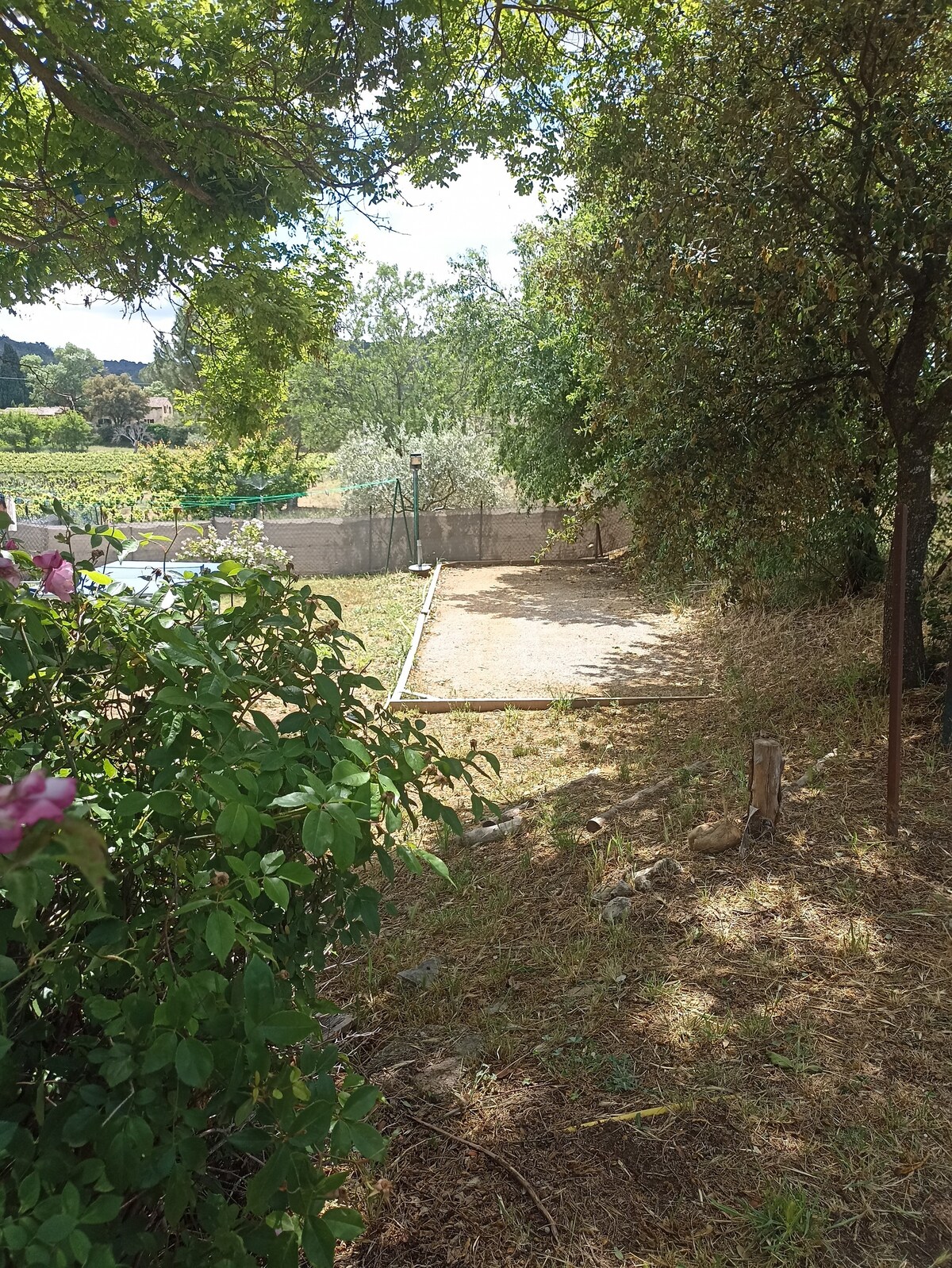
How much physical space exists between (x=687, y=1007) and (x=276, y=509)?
68.5ft

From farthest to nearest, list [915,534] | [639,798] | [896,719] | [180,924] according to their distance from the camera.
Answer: [915,534], [639,798], [896,719], [180,924]

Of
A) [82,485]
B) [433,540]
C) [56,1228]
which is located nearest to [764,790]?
[56,1228]

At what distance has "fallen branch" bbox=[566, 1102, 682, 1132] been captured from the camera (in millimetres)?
2357

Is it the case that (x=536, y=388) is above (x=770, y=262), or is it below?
above

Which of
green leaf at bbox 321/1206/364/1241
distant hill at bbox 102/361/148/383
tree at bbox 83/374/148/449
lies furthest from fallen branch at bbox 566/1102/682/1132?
distant hill at bbox 102/361/148/383

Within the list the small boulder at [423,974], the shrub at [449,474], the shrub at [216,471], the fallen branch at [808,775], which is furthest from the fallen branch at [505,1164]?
the shrub at [216,471]

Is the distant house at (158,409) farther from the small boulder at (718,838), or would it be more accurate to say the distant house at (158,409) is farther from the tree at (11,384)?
the small boulder at (718,838)

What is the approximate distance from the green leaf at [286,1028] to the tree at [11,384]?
47.2 meters

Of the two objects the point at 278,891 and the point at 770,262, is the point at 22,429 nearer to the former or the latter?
the point at 770,262

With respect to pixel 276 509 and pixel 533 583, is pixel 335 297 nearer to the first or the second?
pixel 533 583

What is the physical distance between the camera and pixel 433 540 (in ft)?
56.4

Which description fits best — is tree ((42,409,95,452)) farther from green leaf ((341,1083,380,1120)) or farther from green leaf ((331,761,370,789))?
green leaf ((341,1083,380,1120))

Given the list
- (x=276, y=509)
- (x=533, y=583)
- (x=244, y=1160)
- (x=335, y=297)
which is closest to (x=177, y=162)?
(x=335, y=297)

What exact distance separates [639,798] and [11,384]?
5861cm
